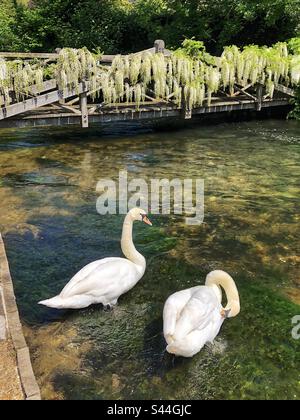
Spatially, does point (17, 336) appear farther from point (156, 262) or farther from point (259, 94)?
point (259, 94)

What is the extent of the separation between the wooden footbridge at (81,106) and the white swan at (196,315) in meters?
10.0

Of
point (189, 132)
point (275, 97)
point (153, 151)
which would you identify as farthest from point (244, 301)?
point (275, 97)

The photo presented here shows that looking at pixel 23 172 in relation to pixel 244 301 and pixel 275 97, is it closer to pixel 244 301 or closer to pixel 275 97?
pixel 244 301

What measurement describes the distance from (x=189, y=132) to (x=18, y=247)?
1128cm

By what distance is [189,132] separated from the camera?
16.8 metres

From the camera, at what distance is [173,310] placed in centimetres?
468

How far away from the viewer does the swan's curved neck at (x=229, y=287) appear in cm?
518

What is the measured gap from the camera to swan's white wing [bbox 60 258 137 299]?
528 cm

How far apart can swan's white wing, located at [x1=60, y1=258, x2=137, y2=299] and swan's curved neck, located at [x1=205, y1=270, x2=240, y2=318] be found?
4.03 ft

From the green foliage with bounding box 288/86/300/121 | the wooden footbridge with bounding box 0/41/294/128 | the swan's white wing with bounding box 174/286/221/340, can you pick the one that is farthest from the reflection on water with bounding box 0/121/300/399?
the green foliage with bounding box 288/86/300/121

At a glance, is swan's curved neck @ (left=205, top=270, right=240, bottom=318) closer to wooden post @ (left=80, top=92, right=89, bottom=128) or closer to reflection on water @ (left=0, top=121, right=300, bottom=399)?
reflection on water @ (left=0, top=121, right=300, bottom=399)

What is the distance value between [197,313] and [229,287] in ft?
2.88

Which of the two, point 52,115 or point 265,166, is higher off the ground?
point 52,115
